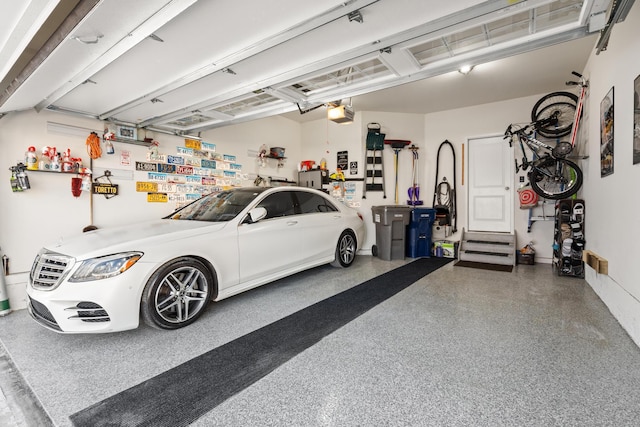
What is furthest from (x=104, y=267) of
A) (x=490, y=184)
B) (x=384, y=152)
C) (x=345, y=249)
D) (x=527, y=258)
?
(x=490, y=184)

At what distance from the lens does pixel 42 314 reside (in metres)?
2.05

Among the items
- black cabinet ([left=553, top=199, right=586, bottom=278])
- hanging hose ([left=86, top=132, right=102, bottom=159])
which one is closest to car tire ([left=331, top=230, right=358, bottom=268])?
black cabinet ([left=553, top=199, right=586, bottom=278])

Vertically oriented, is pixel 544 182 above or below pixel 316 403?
above

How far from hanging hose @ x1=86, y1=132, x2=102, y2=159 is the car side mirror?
2136mm

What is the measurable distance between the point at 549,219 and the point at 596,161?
181cm

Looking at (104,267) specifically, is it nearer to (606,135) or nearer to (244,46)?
(244,46)

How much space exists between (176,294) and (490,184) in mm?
5401

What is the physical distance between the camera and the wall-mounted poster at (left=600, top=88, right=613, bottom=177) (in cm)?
262

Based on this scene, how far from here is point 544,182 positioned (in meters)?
4.12

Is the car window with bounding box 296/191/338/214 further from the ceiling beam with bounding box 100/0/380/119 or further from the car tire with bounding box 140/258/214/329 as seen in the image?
the ceiling beam with bounding box 100/0/380/119

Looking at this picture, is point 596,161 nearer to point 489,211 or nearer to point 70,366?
point 489,211

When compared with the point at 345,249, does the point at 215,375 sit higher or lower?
lower

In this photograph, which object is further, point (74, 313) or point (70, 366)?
point (74, 313)

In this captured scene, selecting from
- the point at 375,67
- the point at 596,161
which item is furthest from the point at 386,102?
the point at 596,161
